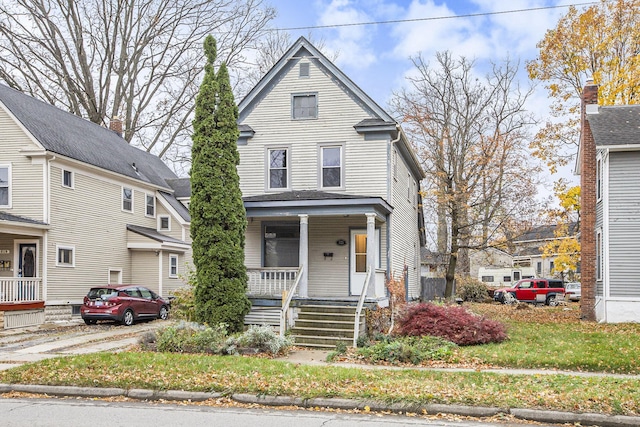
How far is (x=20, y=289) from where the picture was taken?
21203 mm

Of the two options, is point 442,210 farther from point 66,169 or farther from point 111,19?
point 111,19

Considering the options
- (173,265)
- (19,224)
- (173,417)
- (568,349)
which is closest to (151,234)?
(173,265)

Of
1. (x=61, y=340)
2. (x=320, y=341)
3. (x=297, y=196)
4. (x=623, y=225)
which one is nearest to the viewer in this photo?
(x=320, y=341)

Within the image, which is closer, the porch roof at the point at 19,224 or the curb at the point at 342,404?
the curb at the point at 342,404

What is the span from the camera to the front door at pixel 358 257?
19.4 metres

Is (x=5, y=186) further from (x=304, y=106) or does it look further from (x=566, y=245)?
(x=566, y=245)

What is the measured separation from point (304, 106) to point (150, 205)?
47.0 ft

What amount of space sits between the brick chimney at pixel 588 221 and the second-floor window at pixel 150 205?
68.1 ft

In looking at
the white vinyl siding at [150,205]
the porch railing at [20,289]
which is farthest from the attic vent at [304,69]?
the white vinyl siding at [150,205]

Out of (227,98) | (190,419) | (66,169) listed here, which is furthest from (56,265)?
(190,419)

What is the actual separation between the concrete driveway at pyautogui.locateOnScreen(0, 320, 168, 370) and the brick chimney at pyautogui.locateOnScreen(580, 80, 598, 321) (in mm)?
15642

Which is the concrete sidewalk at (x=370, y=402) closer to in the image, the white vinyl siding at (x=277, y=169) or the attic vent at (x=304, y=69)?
the white vinyl siding at (x=277, y=169)

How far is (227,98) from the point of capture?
53.4 ft

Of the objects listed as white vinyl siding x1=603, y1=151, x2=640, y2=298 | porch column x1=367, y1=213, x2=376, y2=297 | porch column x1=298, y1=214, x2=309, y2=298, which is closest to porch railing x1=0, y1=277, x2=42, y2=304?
porch column x1=298, y1=214, x2=309, y2=298
